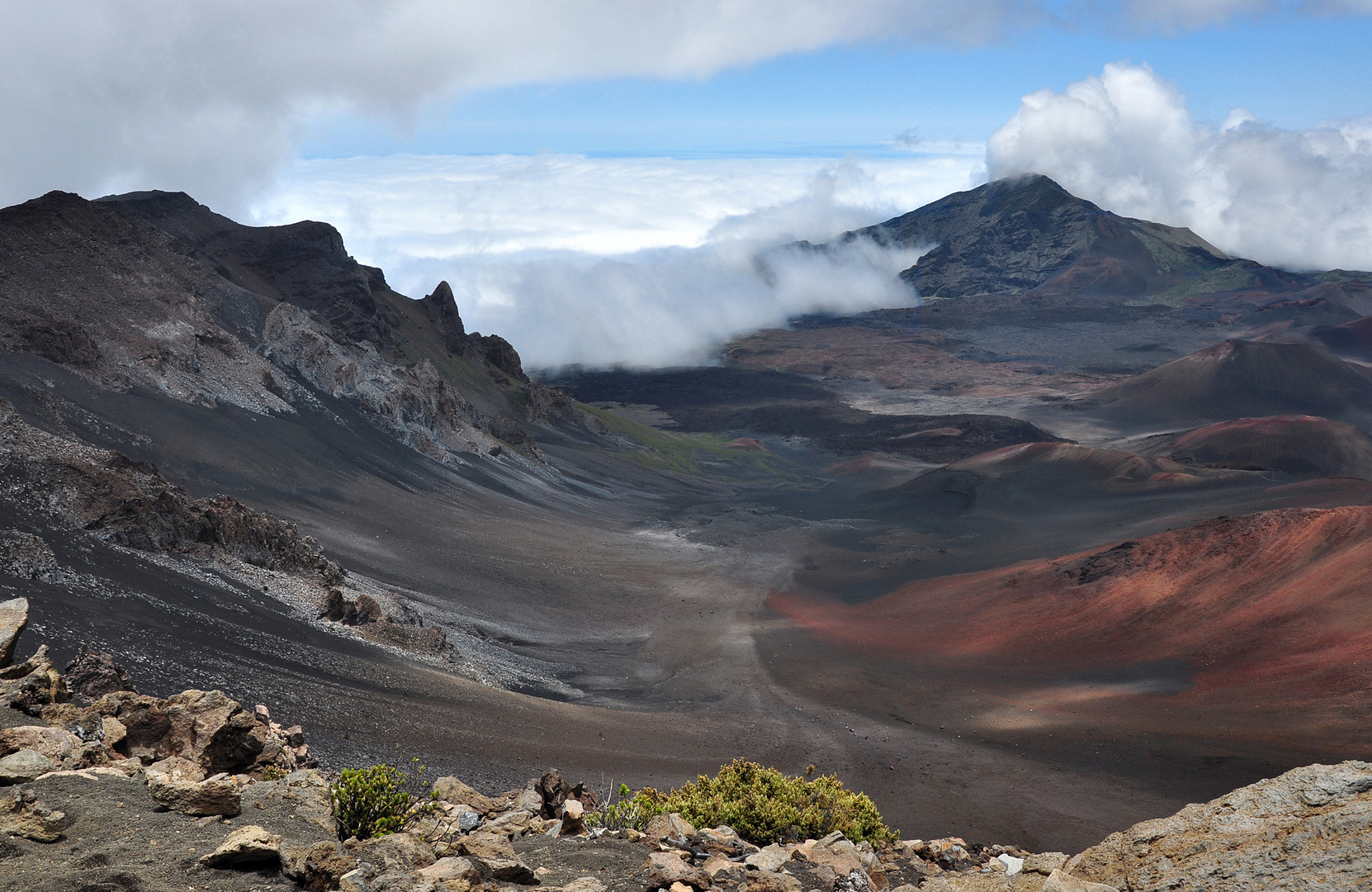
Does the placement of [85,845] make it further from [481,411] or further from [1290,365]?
[1290,365]

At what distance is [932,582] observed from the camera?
50656 mm

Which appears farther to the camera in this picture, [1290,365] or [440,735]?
[1290,365]

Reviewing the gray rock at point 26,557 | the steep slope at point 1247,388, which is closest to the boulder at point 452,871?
the gray rock at point 26,557

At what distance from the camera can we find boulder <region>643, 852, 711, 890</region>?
1020 centimetres

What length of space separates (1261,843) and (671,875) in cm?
591

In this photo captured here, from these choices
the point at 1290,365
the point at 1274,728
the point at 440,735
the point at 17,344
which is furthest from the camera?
the point at 1290,365

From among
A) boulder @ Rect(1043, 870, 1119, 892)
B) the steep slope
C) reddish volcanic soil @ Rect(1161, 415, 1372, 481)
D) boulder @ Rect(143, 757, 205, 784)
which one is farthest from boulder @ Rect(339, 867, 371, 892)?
the steep slope

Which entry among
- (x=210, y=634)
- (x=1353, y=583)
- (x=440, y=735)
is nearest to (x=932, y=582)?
(x=1353, y=583)

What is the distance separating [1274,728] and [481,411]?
6406 centimetres

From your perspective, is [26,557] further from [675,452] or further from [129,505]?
[675,452]

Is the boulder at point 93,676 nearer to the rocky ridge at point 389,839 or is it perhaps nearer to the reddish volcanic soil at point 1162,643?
the rocky ridge at point 389,839

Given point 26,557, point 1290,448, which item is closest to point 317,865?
point 26,557

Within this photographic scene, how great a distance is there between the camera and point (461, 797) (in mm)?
13609

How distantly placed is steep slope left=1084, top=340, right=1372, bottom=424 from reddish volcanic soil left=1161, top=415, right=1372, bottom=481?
26885 millimetres
